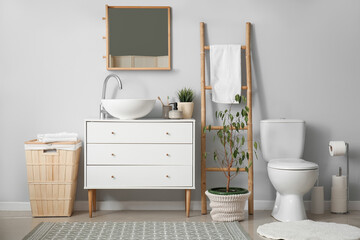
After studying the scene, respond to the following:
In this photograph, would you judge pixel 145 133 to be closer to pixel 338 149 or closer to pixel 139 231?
pixel 139 231

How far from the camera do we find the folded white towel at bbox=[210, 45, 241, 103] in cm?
414

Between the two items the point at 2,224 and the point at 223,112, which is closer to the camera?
the point at 2,224

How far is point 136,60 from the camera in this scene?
4176mm

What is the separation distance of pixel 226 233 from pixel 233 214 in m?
0.38

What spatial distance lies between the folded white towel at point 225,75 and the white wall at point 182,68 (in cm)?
10

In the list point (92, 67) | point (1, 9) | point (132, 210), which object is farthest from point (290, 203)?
point (1, 9)

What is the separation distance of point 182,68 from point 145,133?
2.40ft

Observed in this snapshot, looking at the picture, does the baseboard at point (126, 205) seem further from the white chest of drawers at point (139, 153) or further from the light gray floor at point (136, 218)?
the white chest of drawers at point (139, 153)

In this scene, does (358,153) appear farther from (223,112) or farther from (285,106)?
(223,112)

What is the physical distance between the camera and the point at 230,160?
424cm

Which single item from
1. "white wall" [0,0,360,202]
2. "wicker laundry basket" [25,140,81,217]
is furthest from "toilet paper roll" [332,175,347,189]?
"wicker laundry basket" [25,140,81,217]

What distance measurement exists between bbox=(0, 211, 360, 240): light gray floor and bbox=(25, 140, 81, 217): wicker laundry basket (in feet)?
0.34

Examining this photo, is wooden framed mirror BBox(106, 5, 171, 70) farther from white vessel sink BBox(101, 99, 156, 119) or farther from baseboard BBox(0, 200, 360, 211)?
baseboard BBox(0, 200, 360, 211)

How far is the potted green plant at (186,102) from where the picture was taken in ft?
13.2
